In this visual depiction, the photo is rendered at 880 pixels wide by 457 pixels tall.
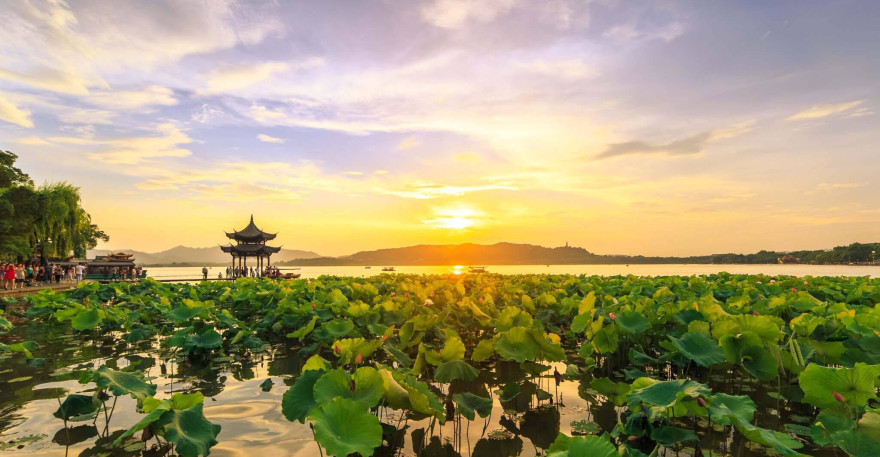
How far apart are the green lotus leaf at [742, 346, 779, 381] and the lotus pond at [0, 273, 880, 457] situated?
1 cm

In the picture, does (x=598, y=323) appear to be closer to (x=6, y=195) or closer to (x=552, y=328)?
(x=552, y=328)

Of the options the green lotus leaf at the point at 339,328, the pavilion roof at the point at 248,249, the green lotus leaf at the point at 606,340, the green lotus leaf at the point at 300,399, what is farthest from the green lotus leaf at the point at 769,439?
the pavilion roof at the point at 248,249

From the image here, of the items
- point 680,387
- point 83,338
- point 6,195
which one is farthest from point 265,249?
point 680,387

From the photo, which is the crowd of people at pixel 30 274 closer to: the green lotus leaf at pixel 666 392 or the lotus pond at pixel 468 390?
the lotus pond at pixel 468 390

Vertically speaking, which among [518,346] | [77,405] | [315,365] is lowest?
[77,405]

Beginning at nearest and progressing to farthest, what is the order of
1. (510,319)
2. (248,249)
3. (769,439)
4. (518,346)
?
(769,439) → (518,346) → (510,319) → (248,249)

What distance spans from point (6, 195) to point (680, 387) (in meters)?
38.4

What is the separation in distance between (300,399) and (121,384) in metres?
1.63

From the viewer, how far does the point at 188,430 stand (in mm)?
3217

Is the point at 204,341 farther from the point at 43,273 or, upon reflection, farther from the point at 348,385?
the point at 43,273

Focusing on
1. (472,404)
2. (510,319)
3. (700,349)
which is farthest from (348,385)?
(700,349)

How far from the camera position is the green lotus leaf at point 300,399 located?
3.35 metres

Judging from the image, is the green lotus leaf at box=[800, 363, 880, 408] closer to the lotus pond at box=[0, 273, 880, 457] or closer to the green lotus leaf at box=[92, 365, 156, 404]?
the lotus pond at box=[0, 273, 880, 457]

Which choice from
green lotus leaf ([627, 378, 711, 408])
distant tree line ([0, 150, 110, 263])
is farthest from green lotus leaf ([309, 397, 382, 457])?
distant tree line ([0, 150, 110, 263])
